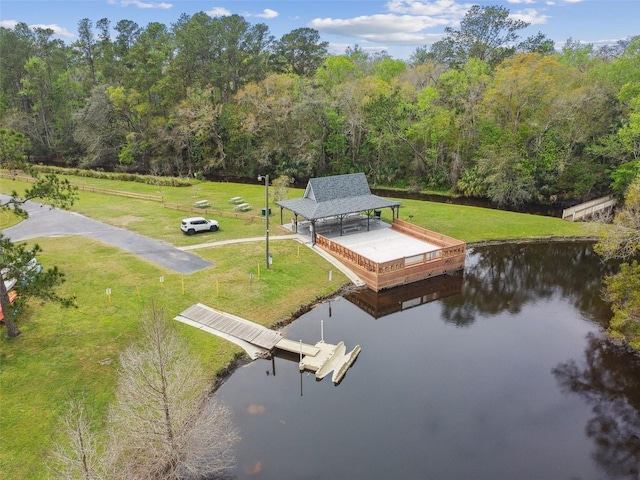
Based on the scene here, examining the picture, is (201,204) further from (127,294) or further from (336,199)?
(127,294)

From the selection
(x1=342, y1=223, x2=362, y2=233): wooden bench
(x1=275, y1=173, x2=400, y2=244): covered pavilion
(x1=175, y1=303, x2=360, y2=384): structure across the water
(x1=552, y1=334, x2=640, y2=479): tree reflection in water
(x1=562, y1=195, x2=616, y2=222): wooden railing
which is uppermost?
(x1=275, y1=173, x2=400, y2=244): covered pavilion

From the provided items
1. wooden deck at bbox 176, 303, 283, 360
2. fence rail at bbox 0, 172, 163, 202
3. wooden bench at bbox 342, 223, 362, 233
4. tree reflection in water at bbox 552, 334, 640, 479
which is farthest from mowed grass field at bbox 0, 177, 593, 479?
tree reflection in water at bbox 552, 334, 640, 479

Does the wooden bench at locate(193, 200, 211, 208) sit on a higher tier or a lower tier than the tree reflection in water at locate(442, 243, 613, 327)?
higher

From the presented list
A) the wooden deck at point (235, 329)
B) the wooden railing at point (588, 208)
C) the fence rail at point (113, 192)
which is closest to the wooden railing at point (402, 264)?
the wooden deck at point (235, 329)

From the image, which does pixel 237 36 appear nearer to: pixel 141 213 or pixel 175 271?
pixel 141 213

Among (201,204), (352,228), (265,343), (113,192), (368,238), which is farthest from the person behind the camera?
(113,192)

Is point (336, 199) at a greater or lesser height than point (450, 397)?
greater

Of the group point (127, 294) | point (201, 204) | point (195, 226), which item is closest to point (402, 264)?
point (127, 294)

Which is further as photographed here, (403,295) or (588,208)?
(588,208)

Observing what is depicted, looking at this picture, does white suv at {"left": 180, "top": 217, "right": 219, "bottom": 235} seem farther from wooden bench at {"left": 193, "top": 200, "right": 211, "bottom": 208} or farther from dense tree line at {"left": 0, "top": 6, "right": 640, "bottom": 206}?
dense tree line at {"left": 0, "top": 6, "right": 640, "bottom": 206}
